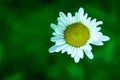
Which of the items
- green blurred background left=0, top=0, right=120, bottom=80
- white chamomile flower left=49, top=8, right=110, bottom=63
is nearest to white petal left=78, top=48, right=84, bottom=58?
white chamomile flower left=49, top=8, right=110, bottom=63

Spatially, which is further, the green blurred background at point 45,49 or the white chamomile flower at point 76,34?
the green blurred background at point 45,49

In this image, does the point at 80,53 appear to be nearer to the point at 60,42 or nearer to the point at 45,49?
the point at 60,42

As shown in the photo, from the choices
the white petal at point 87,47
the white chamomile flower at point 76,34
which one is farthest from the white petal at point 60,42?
the white petal at point 87,47

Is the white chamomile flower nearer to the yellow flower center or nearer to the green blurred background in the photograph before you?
the yellow flower center

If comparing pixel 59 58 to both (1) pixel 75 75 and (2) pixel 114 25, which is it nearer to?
(1) pixel 75 75

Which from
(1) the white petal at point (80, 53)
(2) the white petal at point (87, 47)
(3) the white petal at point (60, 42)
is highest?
(3) the white petal at point (60, 42)

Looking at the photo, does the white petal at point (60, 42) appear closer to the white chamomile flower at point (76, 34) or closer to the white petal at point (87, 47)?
the white chamomile flower at point (76, 34)

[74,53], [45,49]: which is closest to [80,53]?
[74,53]
